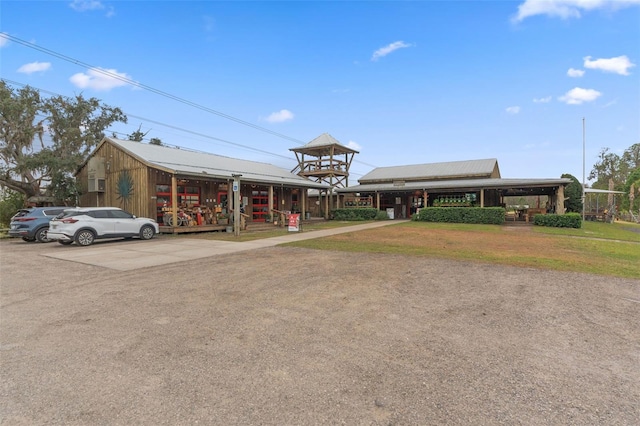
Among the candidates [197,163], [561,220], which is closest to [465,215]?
[561,220]

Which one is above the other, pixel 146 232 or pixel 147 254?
pixel 146 232

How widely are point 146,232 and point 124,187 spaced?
559 cm

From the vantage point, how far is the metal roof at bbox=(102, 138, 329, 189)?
16766 mm

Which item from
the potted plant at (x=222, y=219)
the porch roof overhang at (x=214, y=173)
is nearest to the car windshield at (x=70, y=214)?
the porch roof overhang at (x=214, y=173)

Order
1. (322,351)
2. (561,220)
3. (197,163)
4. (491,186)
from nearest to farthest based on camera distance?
1. (322,351)
2. (561,220)
3. (197,163)
4. (491,186)

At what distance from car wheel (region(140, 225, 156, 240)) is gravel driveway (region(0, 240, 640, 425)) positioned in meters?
7.64

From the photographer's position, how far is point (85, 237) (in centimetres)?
1221

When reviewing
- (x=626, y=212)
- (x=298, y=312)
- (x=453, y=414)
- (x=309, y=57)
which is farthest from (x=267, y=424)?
(x=626, y=212)

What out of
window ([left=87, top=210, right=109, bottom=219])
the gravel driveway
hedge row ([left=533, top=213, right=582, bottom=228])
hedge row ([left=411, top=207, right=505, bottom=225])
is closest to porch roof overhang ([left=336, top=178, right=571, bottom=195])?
hedge row ([left=411, top=207, right=505, bottom=225])

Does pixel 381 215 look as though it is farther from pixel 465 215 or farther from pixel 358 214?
pixel 465 215

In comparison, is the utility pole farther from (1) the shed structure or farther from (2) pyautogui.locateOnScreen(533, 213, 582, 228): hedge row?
(2) pyautogui.locateOnScreen(533, 213, 582, 228): hedge row

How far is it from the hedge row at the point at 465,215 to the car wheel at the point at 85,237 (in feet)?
63.3

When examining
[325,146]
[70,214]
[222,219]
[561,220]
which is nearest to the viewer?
[70,214]

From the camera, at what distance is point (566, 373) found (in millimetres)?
2918
